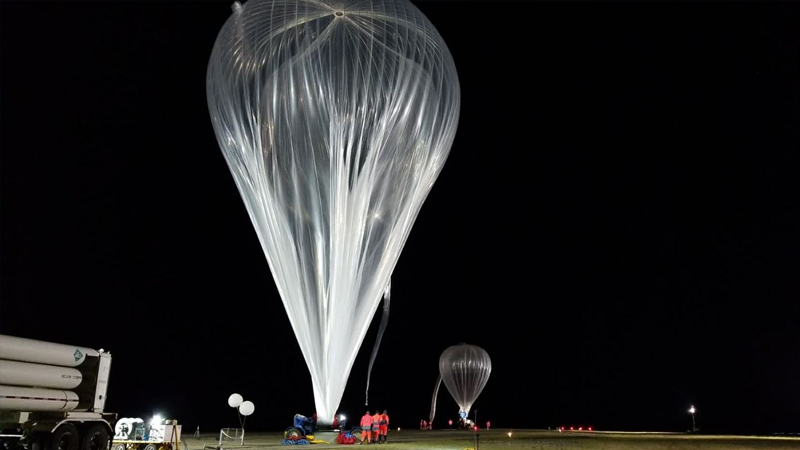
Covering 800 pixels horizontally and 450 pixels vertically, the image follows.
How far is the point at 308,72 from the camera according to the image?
18.5 metres

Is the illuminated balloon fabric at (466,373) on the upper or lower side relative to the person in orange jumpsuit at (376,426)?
upper

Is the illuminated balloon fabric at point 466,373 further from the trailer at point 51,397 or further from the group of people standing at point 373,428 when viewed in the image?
the trailer at point 51,397

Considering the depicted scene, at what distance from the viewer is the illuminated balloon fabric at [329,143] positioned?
736 inches

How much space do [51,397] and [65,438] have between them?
3.76 ft

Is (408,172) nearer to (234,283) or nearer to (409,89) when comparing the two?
(409,89)

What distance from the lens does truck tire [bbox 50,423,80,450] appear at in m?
15.8

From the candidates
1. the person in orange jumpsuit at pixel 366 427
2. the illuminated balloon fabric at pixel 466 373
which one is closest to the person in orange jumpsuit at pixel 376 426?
the person in orange jumpsuit at pixel 366 427

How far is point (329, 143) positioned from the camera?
61.6 ft

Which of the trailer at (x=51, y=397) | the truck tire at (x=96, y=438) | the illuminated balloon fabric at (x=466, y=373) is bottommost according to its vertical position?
the truck tire at (x=96, y=438)

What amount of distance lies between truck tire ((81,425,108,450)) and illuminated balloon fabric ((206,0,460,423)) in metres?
5.88

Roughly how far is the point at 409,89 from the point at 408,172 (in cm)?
250

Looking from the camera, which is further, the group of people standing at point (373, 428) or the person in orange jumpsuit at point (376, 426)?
the person in orange jumpsuit at point (376, 426)

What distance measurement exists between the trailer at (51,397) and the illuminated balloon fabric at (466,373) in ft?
106

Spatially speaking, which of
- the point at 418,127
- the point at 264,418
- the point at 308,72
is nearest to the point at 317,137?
the point at 308,72
